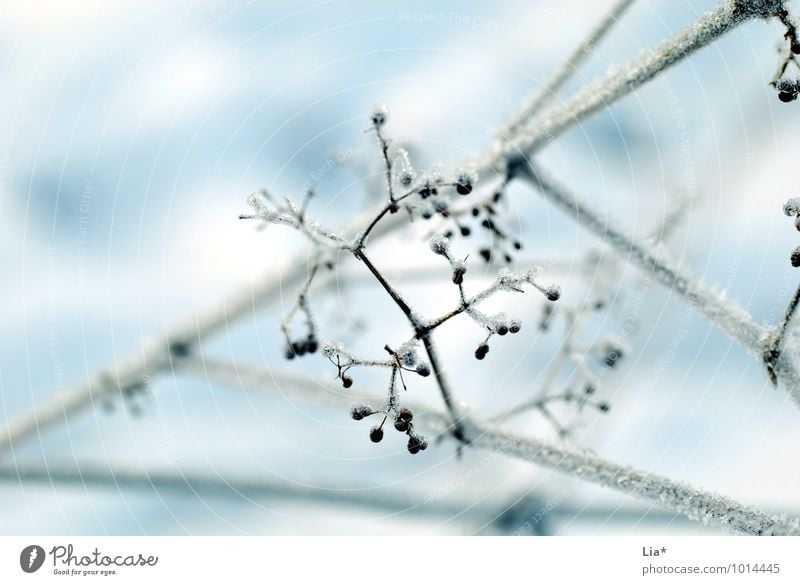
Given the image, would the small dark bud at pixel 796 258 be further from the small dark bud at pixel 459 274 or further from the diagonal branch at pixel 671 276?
the small dark bud at pixel 459 274

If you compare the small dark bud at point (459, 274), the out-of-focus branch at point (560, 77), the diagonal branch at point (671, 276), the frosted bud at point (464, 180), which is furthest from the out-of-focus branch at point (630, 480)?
the out-of-focus branch at point (560, 77)

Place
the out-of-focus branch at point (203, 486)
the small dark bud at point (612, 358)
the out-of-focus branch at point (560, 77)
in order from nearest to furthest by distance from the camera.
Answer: the out-of-focus branch at point (560, 77), the small dark bud at point (612, 358), the out-of-focus branch at point (203, 486)

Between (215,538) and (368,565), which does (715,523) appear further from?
(215,538)

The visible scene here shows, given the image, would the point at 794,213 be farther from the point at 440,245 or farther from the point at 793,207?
the point at 440,245

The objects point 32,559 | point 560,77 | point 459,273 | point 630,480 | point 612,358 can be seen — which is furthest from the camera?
point 612,358

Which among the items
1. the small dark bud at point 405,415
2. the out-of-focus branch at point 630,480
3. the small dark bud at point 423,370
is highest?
the small dark bud at point 423,370

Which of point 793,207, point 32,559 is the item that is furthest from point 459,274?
point 32,559

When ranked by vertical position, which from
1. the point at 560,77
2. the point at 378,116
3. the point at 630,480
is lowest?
the point at 630,480

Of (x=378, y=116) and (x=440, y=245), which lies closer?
(x=440, y=245)
